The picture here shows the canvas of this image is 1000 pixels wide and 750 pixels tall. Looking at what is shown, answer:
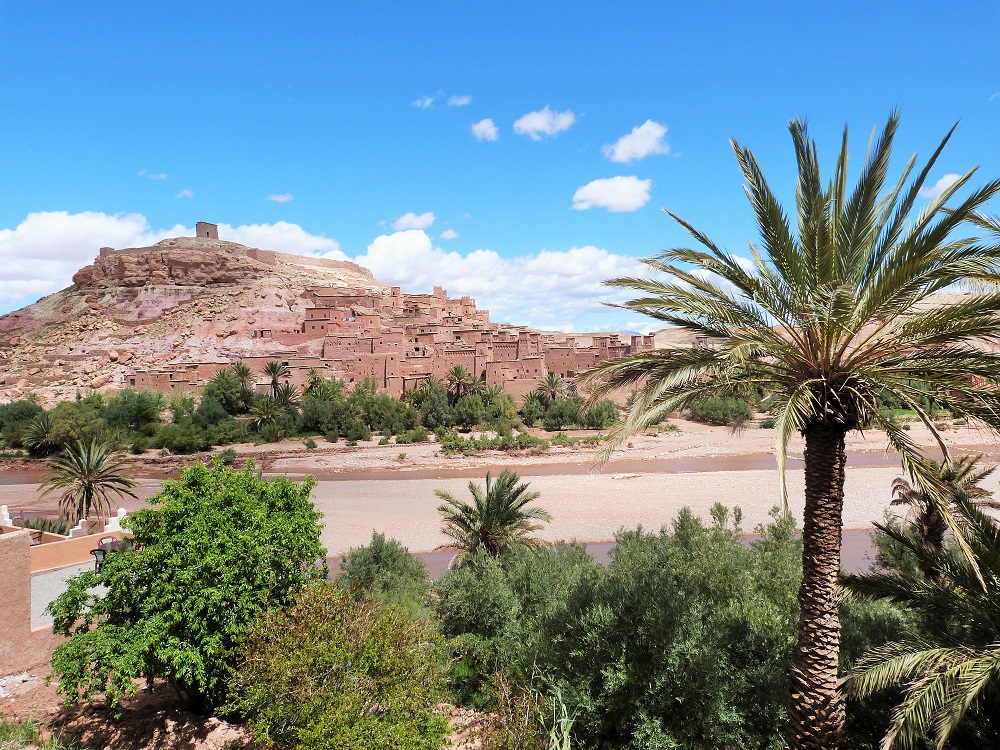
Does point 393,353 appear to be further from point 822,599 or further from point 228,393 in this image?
point 822,599

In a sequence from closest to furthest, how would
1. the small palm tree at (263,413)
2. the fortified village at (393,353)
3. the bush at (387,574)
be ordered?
the bush at (387,574) → the small palm tree at (263,413) → the fortified village at (393,353)

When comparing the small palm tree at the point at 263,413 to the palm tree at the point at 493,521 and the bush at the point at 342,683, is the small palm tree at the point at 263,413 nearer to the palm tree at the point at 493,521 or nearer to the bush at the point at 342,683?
the palm tree at the point at 493,521

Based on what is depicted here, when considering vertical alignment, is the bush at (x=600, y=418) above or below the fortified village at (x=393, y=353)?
below

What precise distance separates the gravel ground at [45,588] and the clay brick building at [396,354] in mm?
29784

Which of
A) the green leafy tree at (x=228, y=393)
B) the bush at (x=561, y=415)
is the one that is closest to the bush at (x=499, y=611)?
the bush at (x=561, y=415)

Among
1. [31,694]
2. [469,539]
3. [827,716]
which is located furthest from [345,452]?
[827,716]

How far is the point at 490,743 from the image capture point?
560 centimetres

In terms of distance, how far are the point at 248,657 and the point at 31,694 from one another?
16.0 feet

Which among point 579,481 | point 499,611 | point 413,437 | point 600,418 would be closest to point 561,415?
point 600,418

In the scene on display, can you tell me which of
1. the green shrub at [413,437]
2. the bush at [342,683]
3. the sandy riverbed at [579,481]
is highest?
the green shrub at [413,437]

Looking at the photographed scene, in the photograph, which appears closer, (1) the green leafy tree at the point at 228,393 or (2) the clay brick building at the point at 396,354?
(1) the green leafy tree at the point at 228,393

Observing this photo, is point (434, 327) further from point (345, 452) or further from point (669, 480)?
point (669, 480)

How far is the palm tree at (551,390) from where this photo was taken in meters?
40.6

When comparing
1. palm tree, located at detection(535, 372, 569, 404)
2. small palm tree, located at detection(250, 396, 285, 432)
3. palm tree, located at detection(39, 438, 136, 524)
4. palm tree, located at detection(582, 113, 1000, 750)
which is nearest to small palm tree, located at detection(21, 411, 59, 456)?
small palm tree, located at detection(250, 396, 285, 432)
